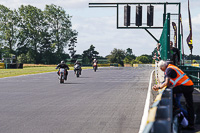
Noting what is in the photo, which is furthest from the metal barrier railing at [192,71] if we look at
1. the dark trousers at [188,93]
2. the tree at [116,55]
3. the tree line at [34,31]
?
the tree at [116,55]

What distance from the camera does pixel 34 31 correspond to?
9481cm

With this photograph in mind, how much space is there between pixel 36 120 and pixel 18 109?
83.0 inches

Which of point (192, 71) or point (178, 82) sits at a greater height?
point (192, 71)

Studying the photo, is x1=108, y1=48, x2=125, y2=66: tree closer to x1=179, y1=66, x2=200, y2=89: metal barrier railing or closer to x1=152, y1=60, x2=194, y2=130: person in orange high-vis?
x1=179, y1=66, x2=200, y2=89: metal barrier railing

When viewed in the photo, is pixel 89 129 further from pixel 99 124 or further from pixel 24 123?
pixel 24 123

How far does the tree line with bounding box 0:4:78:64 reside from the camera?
305ft

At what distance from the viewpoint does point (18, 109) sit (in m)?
10.4

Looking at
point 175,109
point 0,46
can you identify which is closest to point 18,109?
point 175,109

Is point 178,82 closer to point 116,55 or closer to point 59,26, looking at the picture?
point 59,26

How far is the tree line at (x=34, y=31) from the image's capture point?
92.9m

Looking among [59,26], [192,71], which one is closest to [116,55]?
[59,26]

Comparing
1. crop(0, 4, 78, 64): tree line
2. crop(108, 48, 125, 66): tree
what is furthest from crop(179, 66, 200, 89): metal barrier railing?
crop(108, 48, 125, 66): tree

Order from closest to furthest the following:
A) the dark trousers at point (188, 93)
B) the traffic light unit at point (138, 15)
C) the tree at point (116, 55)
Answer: the dark trousers at point (188, 93) → the traffic light unit at point (138, 15) → the tree at point (116, 55)

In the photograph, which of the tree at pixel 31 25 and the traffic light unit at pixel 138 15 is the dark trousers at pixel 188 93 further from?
the tree at pixel 31 25
